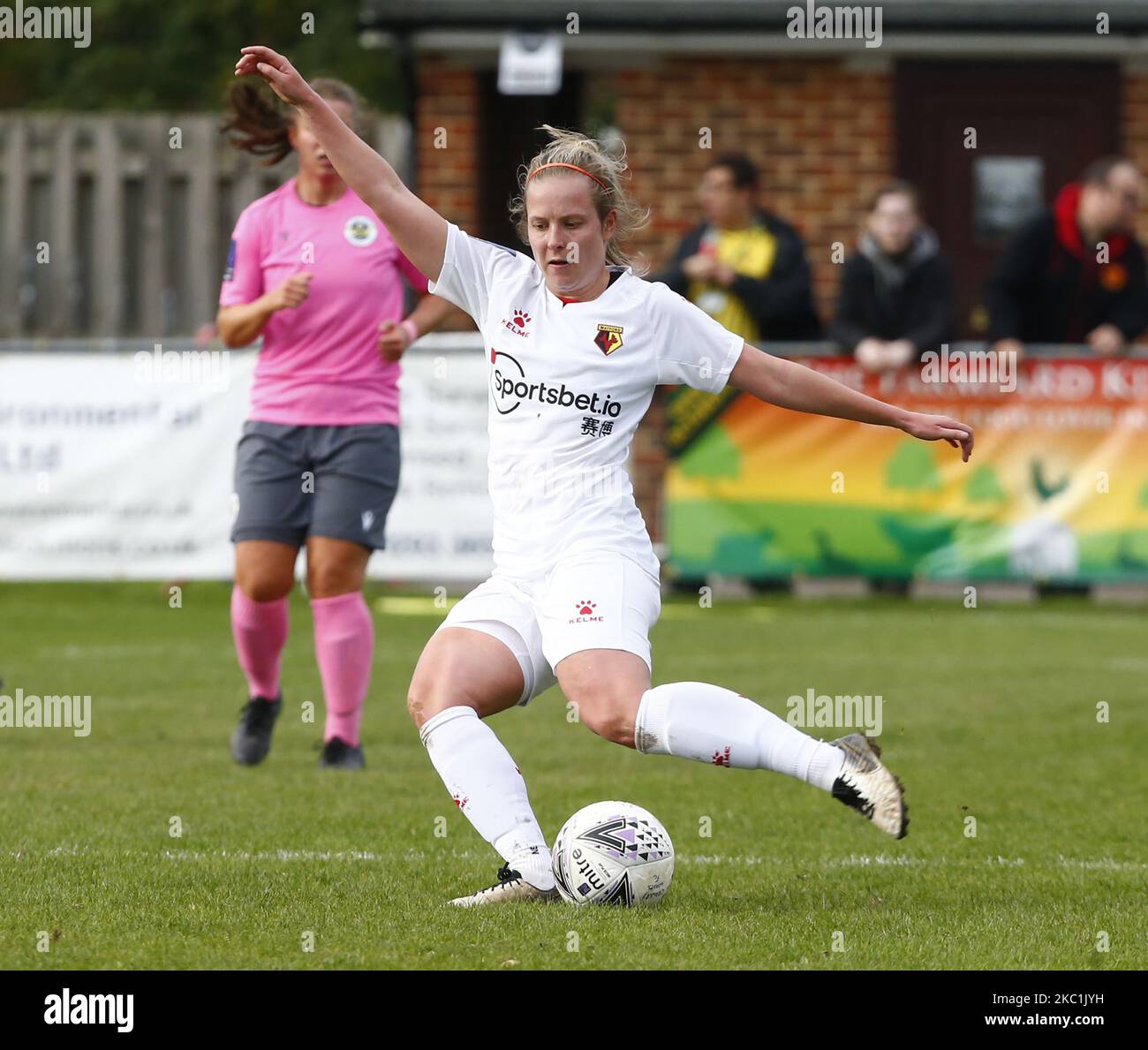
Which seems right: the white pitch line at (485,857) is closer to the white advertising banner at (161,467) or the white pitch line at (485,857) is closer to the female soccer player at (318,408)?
the female soccer player at (318,408)

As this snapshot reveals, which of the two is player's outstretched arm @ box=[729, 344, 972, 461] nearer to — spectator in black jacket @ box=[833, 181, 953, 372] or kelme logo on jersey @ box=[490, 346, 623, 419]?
kelme logo on jersey @ box=[490, 346, 623, 419]

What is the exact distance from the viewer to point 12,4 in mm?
31438

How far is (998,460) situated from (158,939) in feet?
33.5

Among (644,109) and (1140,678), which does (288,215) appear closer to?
(1140,678)

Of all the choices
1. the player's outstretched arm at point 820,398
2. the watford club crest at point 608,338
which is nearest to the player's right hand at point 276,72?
the watford club crest at point 608,338

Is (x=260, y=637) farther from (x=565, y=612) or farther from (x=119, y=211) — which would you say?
(x=119, y=211)

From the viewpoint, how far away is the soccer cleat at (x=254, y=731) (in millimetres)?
8195

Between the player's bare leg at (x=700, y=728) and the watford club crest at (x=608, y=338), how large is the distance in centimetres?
81

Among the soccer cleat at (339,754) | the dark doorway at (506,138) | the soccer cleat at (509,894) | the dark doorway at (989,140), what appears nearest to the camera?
the soccer cleat at (509,894)

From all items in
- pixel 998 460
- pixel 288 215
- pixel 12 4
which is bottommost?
pixel 998 460

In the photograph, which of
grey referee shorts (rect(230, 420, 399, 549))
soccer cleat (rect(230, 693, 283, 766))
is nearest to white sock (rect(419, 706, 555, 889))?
grey referee shorts (rect(230, 420, 399, 549))

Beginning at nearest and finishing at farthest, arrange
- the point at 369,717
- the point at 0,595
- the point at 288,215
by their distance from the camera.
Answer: the point at 288,215 < the point at 369,717 < the point at 0,595

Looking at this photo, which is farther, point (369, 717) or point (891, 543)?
point (891, 543)

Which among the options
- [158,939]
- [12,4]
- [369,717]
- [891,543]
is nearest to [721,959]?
[158,939]
